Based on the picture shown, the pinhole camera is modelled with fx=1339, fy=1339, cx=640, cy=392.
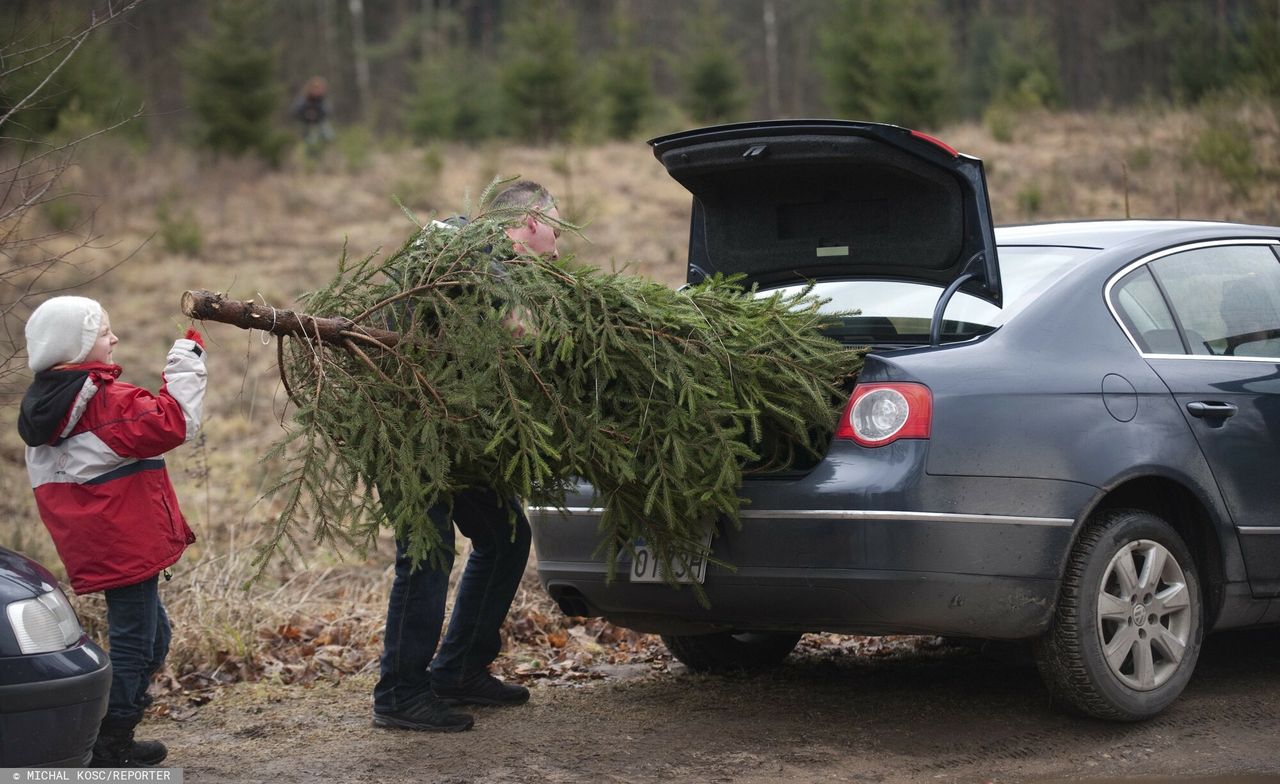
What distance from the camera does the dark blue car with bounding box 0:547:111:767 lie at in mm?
3469

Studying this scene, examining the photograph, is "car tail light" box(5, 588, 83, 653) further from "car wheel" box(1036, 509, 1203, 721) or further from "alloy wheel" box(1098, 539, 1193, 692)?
"alloy wheel" box(1098, 539, 1193, 692)

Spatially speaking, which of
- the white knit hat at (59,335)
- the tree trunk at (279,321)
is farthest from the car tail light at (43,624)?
the tree trunk at (279,321)

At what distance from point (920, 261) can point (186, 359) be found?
8.36 feet

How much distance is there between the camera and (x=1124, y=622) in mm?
4414

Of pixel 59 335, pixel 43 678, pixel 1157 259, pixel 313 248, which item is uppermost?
pixel 313 248

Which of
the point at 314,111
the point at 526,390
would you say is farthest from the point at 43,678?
the point at 314,111

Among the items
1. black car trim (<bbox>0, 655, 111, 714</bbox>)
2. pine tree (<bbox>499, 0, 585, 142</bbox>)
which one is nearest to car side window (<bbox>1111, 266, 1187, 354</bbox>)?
black car trim (<bbox>0, 655, 111, 714</bbox>)

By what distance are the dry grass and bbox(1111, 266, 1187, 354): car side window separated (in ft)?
8.78

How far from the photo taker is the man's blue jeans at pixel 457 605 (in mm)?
4793

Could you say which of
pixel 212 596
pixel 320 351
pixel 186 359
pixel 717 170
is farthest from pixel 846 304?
pixel 212 596

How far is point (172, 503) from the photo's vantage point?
4.41 metres

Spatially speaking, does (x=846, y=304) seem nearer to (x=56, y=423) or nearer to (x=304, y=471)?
(x=304, y=471)

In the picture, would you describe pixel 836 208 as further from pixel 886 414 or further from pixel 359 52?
pixel 359 52

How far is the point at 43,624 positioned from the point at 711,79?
Result: 81.2 feet
